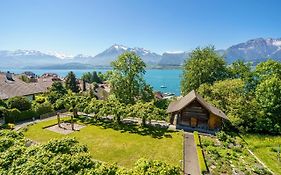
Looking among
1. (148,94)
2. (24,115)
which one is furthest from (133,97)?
(24,115)

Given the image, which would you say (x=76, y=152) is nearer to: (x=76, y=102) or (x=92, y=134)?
(x=92, y=134)

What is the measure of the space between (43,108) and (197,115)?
27820 mm

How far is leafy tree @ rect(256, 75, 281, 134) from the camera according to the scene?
3303 cm

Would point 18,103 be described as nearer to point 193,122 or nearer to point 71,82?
point 71,82

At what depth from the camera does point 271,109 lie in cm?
3375

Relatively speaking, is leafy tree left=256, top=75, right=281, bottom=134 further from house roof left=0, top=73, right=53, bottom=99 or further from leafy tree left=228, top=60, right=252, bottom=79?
house roof left=0, top=73, right=53, bottom=99

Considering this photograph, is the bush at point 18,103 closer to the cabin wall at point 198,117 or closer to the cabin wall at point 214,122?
the cabin wall at point 198,117

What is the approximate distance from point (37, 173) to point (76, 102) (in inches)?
1145

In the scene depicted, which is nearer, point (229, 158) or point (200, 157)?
point (200, 157)

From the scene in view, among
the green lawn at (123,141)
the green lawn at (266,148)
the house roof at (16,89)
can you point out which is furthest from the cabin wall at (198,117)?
the house roof at (16,89)

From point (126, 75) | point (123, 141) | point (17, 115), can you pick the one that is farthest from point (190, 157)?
point (17, 115)

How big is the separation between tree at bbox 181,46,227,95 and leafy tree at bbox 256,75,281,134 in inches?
597

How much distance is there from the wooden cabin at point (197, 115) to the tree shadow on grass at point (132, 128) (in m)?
3.53

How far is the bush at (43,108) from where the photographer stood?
39.7 meters
